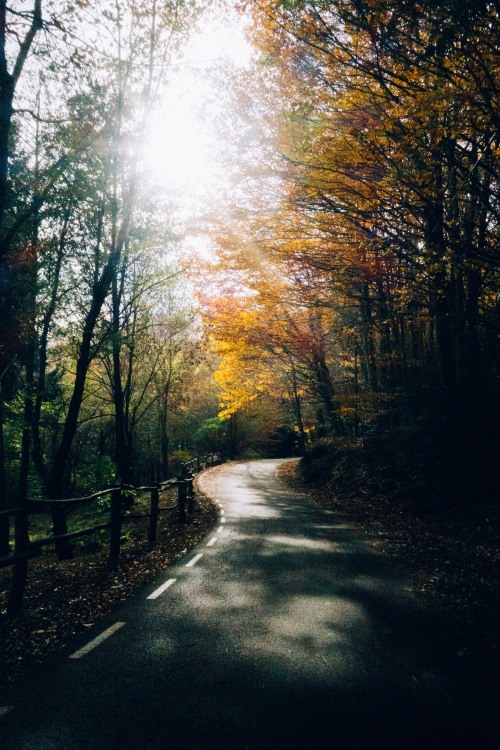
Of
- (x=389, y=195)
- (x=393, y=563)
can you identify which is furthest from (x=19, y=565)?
(x=389, y=195)

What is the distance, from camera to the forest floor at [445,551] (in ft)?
14.5

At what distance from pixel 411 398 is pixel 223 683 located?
11201 millimetres

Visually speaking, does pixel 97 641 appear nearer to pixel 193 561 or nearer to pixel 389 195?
pixel 193 561

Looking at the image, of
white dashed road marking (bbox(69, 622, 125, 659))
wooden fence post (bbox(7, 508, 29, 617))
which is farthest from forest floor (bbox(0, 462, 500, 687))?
white dashed road marking (bbox(69, 622, 125, 659))

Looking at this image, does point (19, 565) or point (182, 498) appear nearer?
point (19, 565)

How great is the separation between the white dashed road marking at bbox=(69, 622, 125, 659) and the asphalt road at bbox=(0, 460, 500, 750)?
0.8 inches

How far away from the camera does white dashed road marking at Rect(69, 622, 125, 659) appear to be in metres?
4.04

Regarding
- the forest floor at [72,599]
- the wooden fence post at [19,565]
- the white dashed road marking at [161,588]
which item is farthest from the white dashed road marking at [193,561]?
the wooden fence post at [19,565]

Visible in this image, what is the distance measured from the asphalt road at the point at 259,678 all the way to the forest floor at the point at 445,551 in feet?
1.19

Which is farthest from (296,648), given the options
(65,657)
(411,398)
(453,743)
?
(411,398)

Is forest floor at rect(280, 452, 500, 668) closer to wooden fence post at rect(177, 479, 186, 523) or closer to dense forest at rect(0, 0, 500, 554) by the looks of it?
dense forest at rect(0, 0, 500, 554)

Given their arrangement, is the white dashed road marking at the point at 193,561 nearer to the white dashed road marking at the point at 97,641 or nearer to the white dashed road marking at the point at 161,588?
the white dashed road marking at the point at 161,588

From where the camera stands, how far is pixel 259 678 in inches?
135

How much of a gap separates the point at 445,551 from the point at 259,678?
5.41 meters
